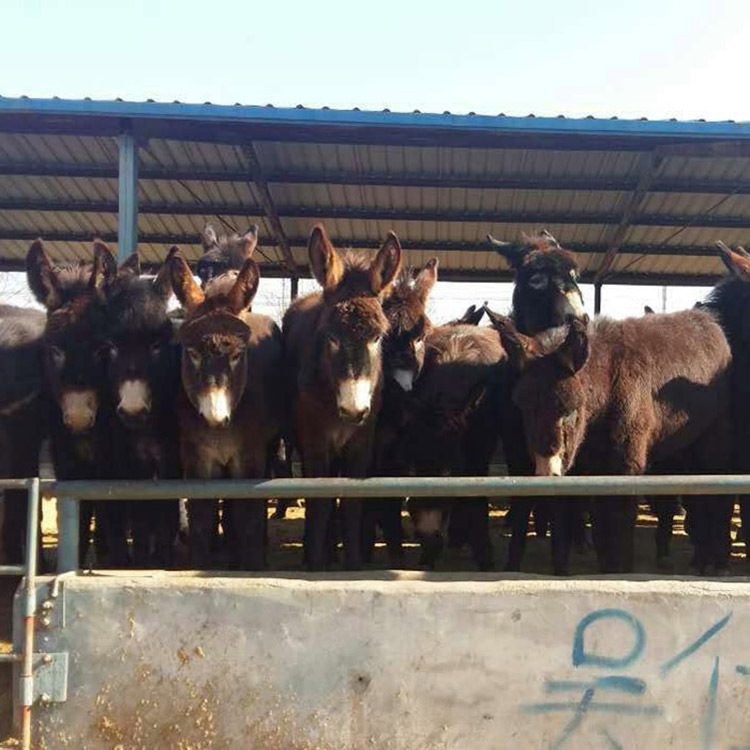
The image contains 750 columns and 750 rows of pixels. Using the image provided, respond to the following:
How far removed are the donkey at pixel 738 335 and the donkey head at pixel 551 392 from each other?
1723 millimetres

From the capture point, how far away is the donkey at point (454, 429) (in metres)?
5.55

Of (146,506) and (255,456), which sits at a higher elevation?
(255,456)

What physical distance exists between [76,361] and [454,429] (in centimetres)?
271

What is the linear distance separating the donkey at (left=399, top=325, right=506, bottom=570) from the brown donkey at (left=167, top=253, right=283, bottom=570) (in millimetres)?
1124

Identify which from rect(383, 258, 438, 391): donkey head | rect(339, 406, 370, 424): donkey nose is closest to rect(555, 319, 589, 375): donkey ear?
rect(383, 258, 438, 391): donkey head

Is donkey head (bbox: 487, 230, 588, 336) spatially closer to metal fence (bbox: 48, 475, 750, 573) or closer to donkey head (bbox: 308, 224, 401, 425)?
donkey head (bbox: 308, 224, 401, 425)

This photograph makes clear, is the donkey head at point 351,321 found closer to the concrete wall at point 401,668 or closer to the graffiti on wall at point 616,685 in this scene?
the concrete wall at point 401,668

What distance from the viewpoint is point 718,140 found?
27.9 ft

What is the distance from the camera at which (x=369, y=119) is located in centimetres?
811

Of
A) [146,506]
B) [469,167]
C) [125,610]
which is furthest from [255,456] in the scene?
[469,167]

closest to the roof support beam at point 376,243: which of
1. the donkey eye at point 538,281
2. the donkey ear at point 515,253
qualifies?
the donkey ear at point 515,253

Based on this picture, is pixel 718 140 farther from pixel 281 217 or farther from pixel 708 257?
pixel 281 217

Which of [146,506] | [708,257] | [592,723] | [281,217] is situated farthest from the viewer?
[708,257]

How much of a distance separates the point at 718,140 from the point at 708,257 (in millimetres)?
4830
